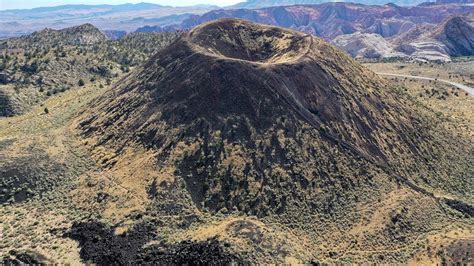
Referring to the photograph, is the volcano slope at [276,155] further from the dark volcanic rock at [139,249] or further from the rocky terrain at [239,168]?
the dark volcanic rock at [139,249]

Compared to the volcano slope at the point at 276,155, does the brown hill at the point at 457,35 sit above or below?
below

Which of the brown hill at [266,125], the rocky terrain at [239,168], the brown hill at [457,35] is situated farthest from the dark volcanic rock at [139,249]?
the brown hill at [457,35]

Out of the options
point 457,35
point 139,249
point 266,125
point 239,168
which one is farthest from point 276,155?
point 457,35

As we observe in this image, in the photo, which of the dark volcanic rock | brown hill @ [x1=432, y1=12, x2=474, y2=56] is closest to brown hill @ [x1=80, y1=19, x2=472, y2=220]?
the dark volcanic rock

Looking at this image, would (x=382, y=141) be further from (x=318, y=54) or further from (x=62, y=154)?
(x=62, y=154)

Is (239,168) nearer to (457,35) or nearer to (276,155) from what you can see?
(276,155)

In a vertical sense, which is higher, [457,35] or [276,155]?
[276,155]

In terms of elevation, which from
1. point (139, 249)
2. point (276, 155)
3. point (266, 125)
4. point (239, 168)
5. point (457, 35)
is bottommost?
point (457, 35)
